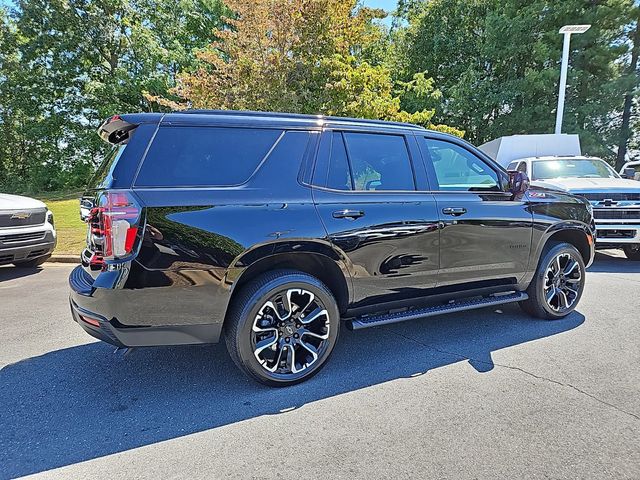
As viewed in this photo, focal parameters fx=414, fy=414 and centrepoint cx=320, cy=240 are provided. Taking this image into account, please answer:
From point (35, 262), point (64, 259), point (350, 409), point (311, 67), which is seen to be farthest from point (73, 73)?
point (350, 409)

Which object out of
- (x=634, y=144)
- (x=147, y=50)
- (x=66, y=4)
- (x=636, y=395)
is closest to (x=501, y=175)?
(x=636, y=395)

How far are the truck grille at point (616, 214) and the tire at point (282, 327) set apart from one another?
6200mm

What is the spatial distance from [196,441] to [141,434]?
1.17 feet

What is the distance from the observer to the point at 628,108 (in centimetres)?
1836

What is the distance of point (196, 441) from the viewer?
8.03 feet

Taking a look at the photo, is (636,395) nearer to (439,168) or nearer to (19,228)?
(439,168)

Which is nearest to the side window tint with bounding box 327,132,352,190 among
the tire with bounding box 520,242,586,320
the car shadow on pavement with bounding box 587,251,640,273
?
the tire with bounding box 520,242,586,320

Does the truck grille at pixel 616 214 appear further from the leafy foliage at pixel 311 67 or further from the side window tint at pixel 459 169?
the leafy foliage at pixel 311 67

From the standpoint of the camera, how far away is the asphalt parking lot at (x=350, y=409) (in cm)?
225

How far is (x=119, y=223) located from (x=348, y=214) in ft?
5.17

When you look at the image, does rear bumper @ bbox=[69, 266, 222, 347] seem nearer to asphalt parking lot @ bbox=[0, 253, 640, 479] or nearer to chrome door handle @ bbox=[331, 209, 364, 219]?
asphalt parking lot @ bbox=[0, 253, 640, 479]

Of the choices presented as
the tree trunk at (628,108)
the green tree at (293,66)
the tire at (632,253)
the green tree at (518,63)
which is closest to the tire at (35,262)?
the green tree at (293,66)

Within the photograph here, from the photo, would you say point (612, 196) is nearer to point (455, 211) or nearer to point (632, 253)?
point (632, 253)

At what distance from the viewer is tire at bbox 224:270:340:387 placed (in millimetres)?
2883
